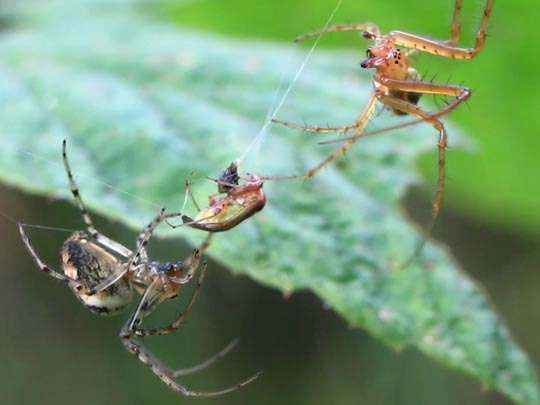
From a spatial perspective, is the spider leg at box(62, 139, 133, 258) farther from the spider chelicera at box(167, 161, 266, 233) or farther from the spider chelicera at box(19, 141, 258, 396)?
the spider chelicera at box(167, 161, 266, 233)

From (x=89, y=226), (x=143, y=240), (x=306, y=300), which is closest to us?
(x=143, y=240)

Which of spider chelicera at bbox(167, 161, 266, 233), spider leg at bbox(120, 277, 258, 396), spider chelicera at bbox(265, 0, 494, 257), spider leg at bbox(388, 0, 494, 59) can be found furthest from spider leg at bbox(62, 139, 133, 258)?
spider leg at bbox(388, 0, 494, 59)

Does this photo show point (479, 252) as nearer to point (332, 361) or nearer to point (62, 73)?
point (332, 361)

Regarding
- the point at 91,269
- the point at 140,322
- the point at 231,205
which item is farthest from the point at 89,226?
the point at 231,205

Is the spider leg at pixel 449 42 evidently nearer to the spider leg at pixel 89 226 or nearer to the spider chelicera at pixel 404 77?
the spider chelicera at pixel 404 77

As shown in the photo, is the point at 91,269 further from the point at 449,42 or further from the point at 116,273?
the point at 449,42

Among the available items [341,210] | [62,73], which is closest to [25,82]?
[62,73]

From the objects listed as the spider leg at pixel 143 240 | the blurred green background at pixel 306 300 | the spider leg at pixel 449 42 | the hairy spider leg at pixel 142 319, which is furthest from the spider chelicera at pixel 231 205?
the blurred green background at pixel 306 300
